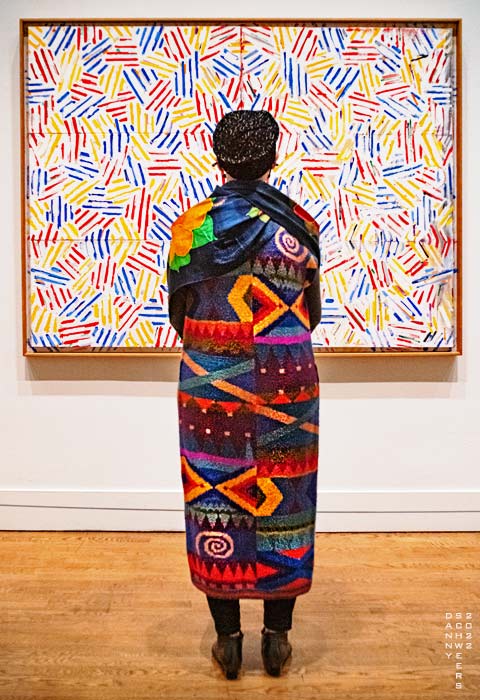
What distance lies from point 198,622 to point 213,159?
1.80 metres

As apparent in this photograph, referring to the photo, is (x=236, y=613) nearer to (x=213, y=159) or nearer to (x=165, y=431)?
(x=165, y=431)

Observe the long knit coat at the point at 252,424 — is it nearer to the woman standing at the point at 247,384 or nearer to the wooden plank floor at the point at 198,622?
the woman standing at the point at 247,384

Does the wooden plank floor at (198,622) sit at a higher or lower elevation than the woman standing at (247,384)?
lower

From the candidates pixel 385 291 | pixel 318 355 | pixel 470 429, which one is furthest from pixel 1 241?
pixel 470 429

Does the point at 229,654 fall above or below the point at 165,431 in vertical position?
below

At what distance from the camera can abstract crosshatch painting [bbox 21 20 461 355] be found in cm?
308

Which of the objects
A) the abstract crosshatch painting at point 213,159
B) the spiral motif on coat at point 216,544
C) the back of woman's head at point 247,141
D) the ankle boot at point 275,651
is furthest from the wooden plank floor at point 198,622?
the back of woman's head at point 247,141

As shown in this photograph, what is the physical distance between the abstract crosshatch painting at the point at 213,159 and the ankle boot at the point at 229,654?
1449mm

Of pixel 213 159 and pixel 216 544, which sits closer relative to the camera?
pixel 216 544

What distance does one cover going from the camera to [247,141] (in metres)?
1.85

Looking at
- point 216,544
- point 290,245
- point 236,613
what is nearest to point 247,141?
point 290,245

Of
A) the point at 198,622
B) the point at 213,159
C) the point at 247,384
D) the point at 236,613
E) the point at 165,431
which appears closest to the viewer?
the point at 247,384

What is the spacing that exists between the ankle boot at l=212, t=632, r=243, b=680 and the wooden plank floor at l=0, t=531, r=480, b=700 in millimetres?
31

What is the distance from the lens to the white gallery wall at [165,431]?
3.18m
